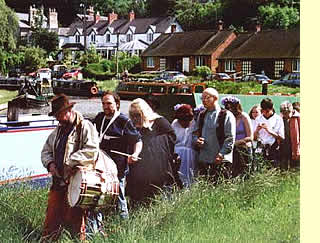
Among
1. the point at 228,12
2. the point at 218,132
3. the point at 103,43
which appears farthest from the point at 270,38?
the point at 103,43

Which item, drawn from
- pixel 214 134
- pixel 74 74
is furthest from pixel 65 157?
pixel 214 134

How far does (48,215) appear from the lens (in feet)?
17.4

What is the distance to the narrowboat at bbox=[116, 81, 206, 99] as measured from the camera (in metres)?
5.71

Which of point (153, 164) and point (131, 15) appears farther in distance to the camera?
point (131, 15)

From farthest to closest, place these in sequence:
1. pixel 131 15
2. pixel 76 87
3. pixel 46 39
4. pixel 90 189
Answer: pixel 131 15 → pixel 46 39 → pixel 76 87 → pixel 90 189

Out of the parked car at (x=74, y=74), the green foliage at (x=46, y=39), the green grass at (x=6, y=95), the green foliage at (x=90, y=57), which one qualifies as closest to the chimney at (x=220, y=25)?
the green foliage at (x=90, y=57)

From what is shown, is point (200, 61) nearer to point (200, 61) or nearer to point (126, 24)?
point (200, 61)

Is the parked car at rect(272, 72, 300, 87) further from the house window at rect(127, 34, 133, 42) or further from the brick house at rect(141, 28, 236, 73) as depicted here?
the house window at rect(127, 34, 133, 42)

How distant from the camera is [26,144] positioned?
577cm

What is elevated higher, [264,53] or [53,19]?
[53,19]

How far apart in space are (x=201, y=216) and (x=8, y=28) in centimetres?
211

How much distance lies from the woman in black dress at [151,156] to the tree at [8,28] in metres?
1.10

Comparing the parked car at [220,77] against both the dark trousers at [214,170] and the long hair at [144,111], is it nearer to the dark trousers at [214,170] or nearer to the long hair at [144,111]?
the long hair at [144,111]

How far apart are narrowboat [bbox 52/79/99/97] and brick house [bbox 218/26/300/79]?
3.32 feet
